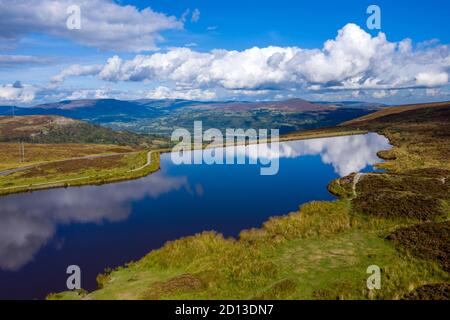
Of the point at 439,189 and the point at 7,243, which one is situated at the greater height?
the point at 439,189

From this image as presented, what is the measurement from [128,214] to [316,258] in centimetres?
2981

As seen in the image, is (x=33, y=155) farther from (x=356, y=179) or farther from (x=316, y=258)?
(x=316, y=258)

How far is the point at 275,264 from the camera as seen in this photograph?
32.3 metres

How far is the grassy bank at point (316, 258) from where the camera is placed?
27688mm

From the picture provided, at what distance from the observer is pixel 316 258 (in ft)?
109

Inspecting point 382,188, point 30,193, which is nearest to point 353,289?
point 382,188

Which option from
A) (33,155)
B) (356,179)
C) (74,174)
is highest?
(33,155)

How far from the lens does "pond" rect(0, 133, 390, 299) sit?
35.6 m

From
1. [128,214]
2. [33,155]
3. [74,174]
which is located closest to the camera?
[128,214]

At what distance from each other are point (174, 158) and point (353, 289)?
9404 cm

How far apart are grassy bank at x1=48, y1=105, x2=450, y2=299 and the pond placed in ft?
11.7

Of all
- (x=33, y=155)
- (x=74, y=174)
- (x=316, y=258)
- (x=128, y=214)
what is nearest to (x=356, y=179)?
(x=316, y=258)
